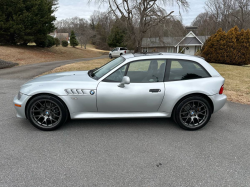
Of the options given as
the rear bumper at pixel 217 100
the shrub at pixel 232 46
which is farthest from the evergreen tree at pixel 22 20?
the rear bumper at pixel 217 100

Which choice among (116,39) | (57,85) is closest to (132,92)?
(57,85)

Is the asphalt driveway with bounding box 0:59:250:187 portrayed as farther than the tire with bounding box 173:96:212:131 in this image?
No

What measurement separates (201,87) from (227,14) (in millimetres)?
52352

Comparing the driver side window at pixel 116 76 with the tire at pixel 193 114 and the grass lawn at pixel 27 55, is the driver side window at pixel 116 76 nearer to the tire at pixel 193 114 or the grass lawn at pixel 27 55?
the tire at pixel 193 114

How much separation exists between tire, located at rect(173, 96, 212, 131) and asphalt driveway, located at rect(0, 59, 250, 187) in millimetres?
157

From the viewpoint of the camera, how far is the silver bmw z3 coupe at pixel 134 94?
147 inches

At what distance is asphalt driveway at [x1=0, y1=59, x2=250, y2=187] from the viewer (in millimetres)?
2521

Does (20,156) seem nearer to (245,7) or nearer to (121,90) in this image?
(121,90)

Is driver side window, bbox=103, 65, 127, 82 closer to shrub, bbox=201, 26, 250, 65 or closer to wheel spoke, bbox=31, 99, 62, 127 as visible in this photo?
wheel spoke, bbox=31, 99, 62, 127

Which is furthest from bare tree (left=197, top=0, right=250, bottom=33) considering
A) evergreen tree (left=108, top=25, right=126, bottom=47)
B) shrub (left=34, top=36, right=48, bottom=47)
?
shrub (left=34, top=36, right=48, bottom=47)

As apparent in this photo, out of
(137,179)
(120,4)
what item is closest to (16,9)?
(120,4)

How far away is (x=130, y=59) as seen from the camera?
4000mm

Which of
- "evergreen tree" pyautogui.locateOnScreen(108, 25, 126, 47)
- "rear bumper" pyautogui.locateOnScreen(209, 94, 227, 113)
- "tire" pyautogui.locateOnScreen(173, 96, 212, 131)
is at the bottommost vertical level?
"tire" pyautogui.locateOnScreen(173, 96, 212, 131)

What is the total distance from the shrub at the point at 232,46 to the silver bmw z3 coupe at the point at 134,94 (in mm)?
15357
